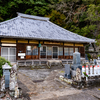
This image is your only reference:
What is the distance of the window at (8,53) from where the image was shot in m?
11.6

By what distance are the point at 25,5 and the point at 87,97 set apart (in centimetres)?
2592

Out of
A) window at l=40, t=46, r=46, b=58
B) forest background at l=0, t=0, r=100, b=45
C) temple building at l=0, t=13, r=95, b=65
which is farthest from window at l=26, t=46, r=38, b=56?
forest background at l=0, t=0, r=100, b=45

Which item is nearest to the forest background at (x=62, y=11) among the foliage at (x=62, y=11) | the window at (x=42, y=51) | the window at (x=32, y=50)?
the foliage at (x=62, y=11)

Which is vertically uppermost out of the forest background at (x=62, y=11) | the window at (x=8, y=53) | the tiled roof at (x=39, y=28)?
the forest background at (x=62, y=11)

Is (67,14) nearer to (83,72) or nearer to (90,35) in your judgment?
(90,35)

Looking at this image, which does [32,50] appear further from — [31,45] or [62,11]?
[62,11]

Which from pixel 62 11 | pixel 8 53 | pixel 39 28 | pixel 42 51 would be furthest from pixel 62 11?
pixel 8 53

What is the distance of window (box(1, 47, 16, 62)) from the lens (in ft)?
38.2

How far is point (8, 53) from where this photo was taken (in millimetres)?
11828

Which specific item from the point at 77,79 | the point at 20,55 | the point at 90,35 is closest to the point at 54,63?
the point at 20,55

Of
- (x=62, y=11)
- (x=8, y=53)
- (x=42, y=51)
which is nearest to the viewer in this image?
(x=8, y=53)

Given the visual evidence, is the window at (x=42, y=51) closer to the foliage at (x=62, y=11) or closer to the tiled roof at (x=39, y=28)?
the tiled roof at (x=39, y=28)

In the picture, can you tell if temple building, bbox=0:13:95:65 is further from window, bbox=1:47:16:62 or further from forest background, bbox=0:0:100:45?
forest background, bbox=0:0:100:45

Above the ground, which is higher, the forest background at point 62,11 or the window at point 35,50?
the forest background at point 62,11
